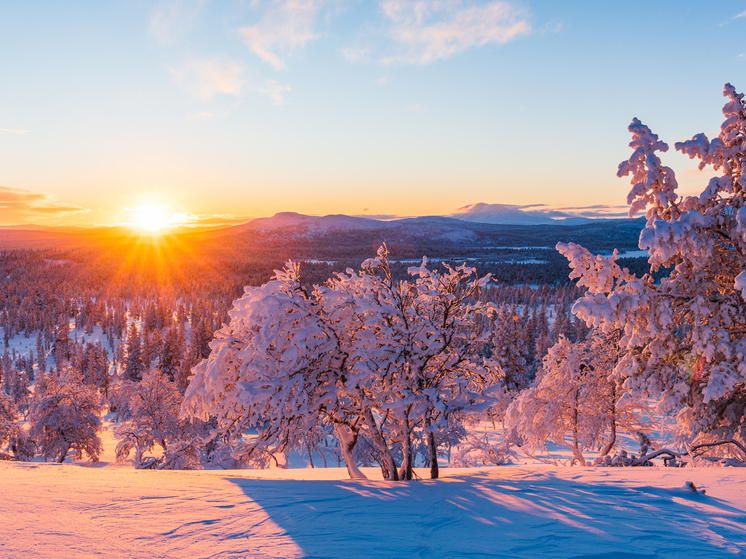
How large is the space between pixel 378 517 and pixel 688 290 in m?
7.74

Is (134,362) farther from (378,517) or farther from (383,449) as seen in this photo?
(378,517)

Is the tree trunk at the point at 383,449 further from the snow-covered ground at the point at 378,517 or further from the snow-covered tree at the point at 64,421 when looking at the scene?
the snow-covered tree at the point at 64,421

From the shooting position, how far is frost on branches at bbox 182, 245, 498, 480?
8859 millimetres

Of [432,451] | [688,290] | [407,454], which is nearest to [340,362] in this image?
[407,454]

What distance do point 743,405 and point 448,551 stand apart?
8451mm

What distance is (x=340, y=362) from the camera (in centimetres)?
957

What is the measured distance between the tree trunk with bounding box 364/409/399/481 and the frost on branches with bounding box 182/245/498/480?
0.03 m

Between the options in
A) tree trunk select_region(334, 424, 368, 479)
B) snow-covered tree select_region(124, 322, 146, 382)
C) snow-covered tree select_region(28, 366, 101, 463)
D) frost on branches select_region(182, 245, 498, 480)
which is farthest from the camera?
snow-covered tree select_region(124, 322, 146, 382)

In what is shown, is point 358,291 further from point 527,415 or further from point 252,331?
point 527,415

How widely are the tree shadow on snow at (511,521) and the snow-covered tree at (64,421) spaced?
96.0ft

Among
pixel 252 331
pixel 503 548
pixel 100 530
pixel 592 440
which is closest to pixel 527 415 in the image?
pixel 592 440

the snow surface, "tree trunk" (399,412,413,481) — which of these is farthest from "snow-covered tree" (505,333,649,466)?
the snow surface

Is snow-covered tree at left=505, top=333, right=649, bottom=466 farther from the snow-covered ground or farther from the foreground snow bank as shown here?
the snow-covered ground

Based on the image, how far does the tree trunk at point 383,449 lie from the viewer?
31.9ft
